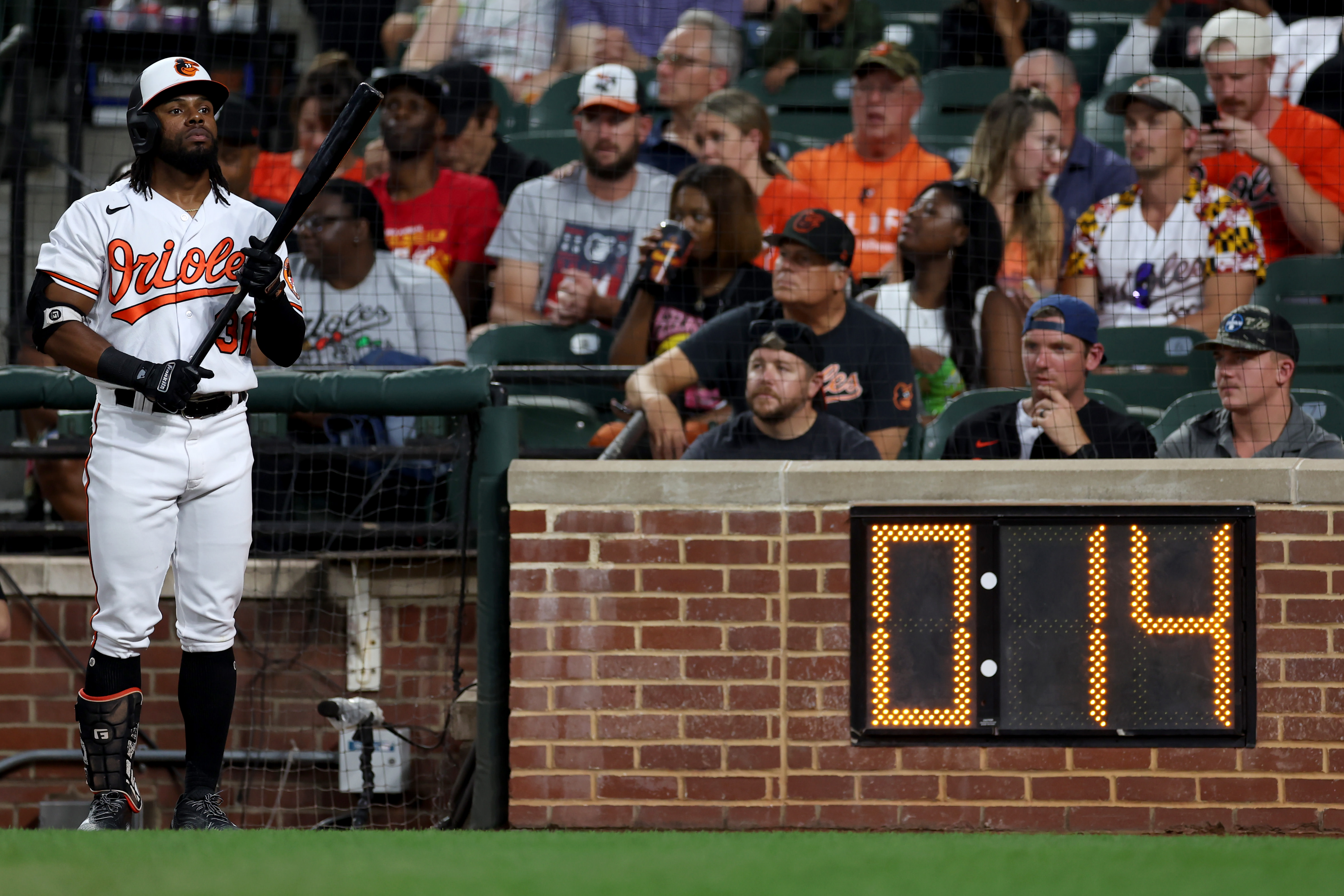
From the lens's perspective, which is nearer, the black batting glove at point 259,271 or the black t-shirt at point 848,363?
→ the black batting glove at point 259,271

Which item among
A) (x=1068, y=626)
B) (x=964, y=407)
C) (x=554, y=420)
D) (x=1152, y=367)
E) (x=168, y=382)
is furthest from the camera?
(x=1152, y=367)

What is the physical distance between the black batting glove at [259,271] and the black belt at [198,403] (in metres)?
0.26

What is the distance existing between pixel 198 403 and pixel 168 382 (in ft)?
0.71

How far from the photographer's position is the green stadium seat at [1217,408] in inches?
205

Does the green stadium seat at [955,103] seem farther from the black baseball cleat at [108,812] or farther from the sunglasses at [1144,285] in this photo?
the black baseball cleat at [108,812]

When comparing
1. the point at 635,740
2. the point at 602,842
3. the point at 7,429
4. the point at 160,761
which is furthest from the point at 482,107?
the point at 602,842

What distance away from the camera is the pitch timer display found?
3.49 meters

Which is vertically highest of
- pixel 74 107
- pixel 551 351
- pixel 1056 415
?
pixel 74 107

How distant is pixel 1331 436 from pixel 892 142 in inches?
111

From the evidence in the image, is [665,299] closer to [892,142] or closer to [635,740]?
[892,142]

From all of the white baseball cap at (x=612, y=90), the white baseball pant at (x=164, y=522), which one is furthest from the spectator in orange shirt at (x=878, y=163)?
the white baseball pant at (x=164, y=522)

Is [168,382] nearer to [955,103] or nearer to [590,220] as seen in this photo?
[590,220]

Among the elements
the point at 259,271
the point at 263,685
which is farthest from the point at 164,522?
the point at 263,685

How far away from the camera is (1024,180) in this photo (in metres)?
6.19
